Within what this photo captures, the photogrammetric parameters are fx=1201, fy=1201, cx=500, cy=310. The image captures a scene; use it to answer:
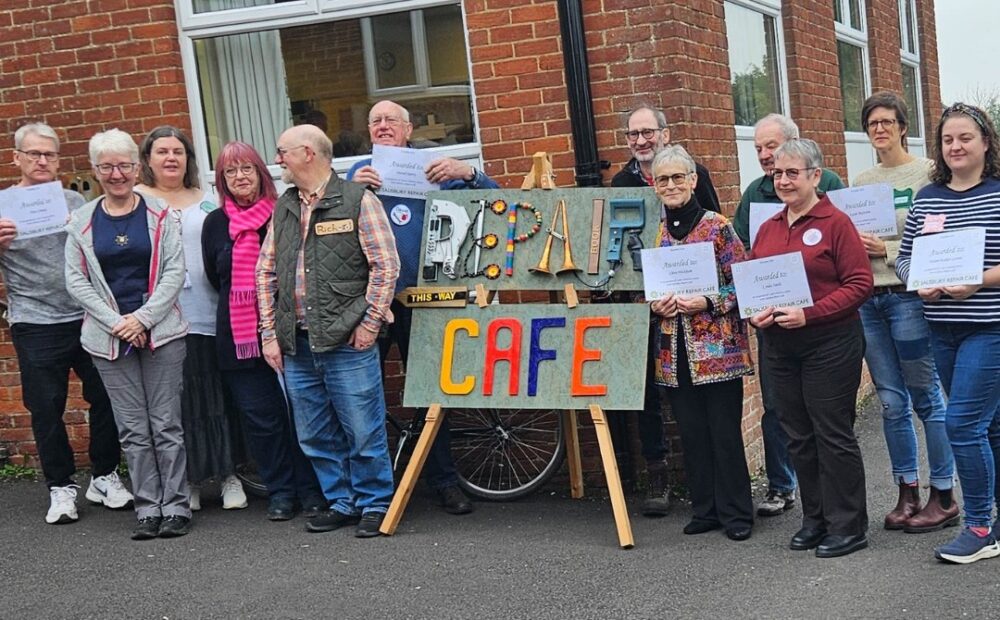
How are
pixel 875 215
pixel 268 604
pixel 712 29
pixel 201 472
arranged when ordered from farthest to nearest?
pixel 712 29
pixel 201 472
pixel 875 215
pixel 268 604

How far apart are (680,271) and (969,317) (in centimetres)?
124

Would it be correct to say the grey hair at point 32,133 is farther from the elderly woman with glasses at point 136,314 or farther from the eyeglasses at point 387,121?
the eyeglasses at point 387,121

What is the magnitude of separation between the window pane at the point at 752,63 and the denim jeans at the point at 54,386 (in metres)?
4.14

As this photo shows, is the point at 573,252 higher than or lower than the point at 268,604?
higher

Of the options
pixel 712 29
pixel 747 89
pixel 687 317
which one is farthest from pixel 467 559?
pixel 747 89

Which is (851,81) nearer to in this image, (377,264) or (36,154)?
(377,264)

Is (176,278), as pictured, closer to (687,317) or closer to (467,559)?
(467,559)

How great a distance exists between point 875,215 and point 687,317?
3.12 feet

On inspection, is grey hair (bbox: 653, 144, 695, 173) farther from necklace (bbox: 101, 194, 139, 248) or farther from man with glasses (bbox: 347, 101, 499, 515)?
necklace (bbox: 101, 194, 139, 248)

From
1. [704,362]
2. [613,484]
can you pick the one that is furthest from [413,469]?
[704,362]

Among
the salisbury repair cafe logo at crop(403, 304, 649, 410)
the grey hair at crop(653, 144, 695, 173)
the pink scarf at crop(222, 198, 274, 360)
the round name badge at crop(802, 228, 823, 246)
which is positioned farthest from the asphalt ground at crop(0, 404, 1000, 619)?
the grey hair at crop(653, 144, 695, 173)

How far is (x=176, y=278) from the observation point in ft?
19.6

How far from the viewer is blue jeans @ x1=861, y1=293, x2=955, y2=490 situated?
541cm

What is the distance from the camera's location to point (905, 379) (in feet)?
18.2
